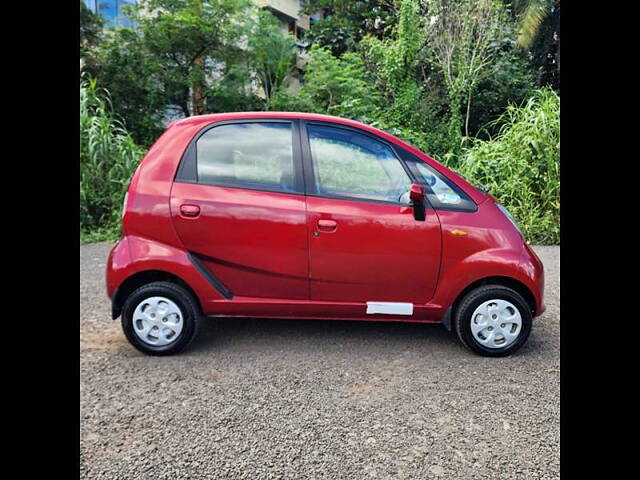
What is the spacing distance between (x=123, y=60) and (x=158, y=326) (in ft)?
37.1

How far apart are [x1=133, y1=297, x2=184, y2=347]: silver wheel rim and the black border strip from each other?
28 centimetres

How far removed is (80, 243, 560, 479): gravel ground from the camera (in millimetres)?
2051

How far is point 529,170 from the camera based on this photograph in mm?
7594

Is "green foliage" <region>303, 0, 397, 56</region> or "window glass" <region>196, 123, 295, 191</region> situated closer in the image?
"window glass" <region>196, 123, 295, 191</region>

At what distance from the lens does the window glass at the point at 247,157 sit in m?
3.13

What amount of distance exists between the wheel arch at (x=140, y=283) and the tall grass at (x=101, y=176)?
4828 mm

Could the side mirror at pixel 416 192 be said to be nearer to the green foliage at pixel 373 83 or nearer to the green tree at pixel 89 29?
the green foliage at pixel 373 83

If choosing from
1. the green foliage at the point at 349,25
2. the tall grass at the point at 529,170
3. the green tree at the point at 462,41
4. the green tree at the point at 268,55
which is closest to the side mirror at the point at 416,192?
the tall grass at the point at 529,170

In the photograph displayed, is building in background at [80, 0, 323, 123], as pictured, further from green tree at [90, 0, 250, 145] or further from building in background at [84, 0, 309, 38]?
green tree at [90, 0, 250, 145]

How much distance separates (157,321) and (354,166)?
1.71 metres

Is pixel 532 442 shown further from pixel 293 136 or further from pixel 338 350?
pixel 293 136

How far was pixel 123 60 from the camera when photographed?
1216 centimetres

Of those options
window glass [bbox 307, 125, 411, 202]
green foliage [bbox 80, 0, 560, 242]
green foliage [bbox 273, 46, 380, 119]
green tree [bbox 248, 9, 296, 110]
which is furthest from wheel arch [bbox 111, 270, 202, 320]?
green tree [bbox 248, 9, 296, 110]

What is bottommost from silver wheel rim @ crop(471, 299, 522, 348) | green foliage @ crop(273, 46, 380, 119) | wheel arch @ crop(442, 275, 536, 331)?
silver wheel rim @ crop(471, 299, 522, 348)
